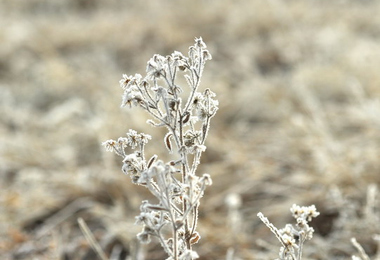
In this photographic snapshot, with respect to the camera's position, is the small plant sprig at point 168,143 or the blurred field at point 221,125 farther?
the blurred field at point 221,125

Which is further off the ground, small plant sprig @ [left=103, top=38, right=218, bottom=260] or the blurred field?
the blurred field

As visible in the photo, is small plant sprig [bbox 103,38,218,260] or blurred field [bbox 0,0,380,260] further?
blurred field [bbox 0,0,380,260]

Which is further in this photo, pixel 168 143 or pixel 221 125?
pixel 221 125

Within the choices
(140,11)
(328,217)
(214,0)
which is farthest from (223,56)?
(328,217)

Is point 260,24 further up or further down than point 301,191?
further up

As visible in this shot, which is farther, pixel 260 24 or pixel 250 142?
pixel 260 24

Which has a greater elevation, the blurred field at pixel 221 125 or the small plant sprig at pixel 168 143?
the blurred field at pixel 221 125

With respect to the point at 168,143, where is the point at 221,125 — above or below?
above

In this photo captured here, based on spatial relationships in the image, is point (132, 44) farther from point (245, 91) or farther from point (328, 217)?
point (328, 217)
